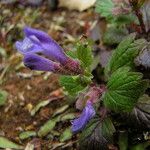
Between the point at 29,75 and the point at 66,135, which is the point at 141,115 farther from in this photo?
the point at 29,75

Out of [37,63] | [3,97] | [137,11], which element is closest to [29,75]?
[3,97]

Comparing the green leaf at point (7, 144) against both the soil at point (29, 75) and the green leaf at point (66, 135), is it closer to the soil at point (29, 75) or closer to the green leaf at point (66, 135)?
the soil at point (29, 75)

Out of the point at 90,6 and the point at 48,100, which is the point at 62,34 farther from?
the point at 48,100

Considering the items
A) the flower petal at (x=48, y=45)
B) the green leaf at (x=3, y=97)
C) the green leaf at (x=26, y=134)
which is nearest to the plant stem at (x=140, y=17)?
the flower petal at (x=48, y=45)

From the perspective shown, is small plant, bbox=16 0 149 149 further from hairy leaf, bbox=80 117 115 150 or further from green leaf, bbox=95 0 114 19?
green leaf, bbox=95 0 114 19

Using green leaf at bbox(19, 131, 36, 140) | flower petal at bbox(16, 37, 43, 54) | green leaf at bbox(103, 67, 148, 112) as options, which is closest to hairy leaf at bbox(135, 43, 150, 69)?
green leaf at bbox(103, 67, 148, 112)

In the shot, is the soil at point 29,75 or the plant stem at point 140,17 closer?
the plant stem at point 140,17

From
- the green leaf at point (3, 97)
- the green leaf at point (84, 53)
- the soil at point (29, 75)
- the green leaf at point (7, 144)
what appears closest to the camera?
the green leaf at point (84, 53)
